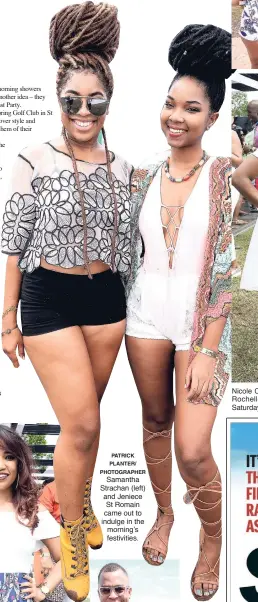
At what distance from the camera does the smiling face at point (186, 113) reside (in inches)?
126

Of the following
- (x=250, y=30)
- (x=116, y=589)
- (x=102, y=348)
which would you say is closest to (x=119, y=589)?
(x=116, y=589)

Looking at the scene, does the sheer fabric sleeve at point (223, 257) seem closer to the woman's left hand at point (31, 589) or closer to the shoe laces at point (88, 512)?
the shoe laces at point (88, 512)

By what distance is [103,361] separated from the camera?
3.36 metres

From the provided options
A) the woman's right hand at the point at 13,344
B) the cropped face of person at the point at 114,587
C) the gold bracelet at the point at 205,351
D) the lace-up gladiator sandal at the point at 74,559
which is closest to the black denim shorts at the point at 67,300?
the woman's right hand at the point at 13,344

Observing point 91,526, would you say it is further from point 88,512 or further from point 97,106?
point 97,106

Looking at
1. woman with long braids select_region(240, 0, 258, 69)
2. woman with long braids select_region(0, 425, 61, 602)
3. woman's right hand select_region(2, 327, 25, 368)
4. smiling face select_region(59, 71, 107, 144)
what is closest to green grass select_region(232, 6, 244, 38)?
woman with long braids select_region(240, 0, 258, 69)

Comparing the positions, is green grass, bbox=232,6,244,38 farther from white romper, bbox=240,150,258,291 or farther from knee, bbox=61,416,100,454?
knee, bbox=61,416,100,454

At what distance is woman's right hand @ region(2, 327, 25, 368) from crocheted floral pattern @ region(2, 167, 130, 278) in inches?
12.7

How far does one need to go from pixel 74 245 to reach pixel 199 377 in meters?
0.76

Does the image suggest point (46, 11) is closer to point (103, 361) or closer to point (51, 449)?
point (103, 361)

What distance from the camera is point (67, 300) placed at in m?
3.22

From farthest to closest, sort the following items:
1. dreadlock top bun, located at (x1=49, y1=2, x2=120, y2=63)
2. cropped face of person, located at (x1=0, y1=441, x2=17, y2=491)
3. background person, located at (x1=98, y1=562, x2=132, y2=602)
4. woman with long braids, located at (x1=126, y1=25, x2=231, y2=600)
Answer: background person, located at (x1=98, y1=562, x2=132, y2=602), cropped face of person, located at (x1=0, y1=441, x2=17, y2=491), woman with long braids, located at (x1=126, y1=25, x2=231, y2=600), dreadlock top bun, located at (x1=49, y1=2, x2=120, y2=63)

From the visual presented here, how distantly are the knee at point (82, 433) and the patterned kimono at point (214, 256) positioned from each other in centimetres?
49

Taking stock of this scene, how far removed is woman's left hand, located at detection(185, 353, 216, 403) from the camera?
3301mm
